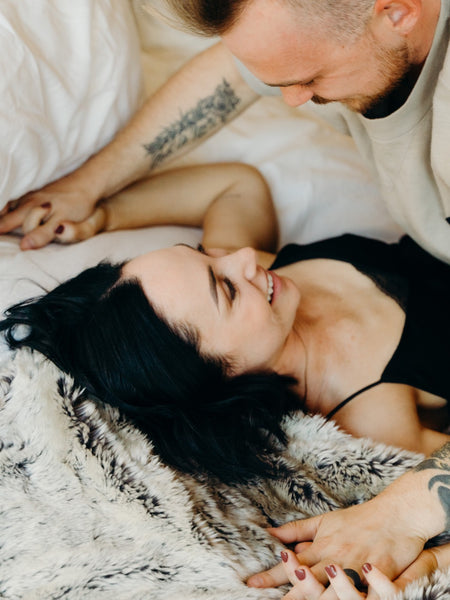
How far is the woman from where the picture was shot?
1.03m

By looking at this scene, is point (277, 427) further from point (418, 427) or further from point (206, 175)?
point (206, 175)

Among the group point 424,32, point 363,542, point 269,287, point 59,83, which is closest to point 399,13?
point 424,32

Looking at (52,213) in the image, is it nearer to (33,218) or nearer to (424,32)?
(33,218)

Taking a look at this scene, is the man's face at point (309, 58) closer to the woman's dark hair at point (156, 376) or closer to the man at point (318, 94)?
the man at point (318, 94)

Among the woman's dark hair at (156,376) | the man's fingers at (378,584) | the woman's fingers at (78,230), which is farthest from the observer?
the woman's fingers at (78,230)

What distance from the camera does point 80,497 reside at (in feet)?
2.90

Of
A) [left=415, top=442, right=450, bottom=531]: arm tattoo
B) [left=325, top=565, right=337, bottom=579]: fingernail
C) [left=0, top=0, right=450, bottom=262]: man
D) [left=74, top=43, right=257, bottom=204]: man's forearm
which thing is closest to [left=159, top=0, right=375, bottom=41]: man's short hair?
[left=0, top=0, right=450, bottom=262]: man

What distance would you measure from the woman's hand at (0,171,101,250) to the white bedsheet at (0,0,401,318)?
3cm

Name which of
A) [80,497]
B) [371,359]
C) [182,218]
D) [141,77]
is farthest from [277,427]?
[141,77]

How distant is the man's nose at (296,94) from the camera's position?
998mm

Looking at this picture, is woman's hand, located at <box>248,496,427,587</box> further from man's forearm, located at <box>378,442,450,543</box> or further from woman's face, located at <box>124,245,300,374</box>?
woman's face, located at <box>124,245,300,374</box>

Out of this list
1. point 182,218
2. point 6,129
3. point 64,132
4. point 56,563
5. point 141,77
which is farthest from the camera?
point 182,218

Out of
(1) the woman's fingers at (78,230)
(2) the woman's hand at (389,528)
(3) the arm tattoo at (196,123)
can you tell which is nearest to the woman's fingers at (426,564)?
(2) the woman's hand at (389,528)

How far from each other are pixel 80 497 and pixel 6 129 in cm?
64
